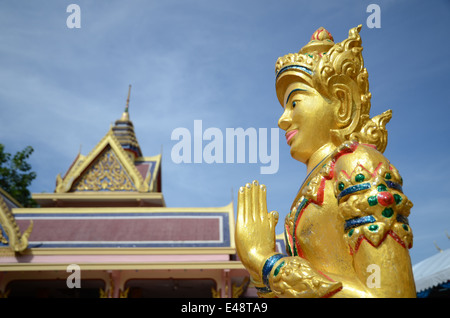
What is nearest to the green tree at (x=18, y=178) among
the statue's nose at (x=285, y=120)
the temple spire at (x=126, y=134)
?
the temple spire at (x=126, y=134)

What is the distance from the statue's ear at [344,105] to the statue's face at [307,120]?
39 millimetres

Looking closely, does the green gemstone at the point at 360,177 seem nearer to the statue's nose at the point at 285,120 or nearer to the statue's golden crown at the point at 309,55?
the statue's nose at the point at 285,120

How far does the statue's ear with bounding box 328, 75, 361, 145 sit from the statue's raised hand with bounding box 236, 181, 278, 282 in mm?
644

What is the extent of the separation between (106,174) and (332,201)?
15.5 m

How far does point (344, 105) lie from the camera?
2.38 metres

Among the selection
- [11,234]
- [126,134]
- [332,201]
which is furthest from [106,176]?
[332,201]

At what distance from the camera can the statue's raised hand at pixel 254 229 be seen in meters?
2.03

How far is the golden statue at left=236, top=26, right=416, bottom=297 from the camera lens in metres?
1.70

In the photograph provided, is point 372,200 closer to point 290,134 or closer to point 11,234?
point 290,134
